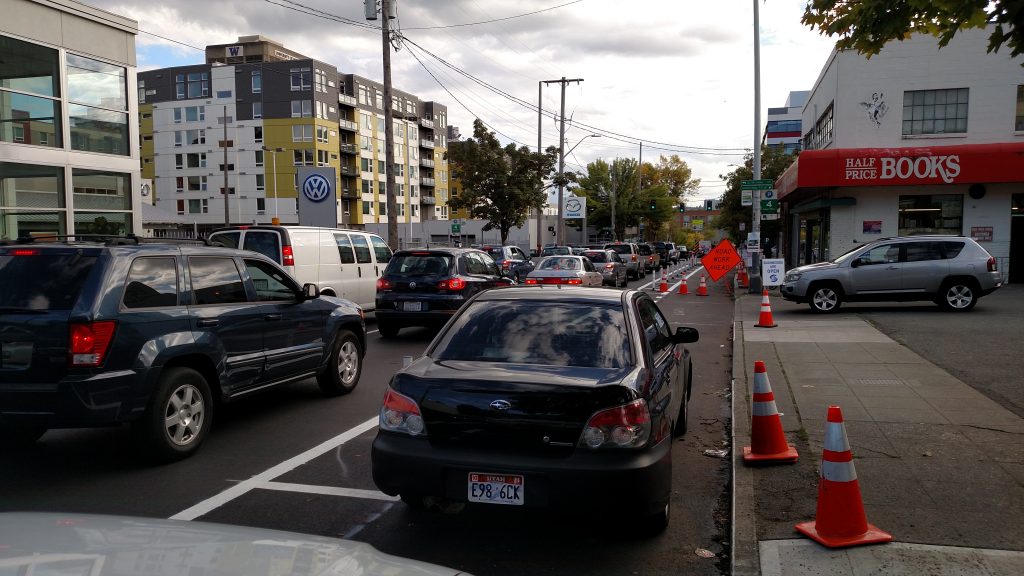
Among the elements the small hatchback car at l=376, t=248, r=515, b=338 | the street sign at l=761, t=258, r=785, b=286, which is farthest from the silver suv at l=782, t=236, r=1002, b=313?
the small hatchback car at l=376, t=248, r=515, b=338

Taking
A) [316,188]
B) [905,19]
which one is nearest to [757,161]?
[316,188]

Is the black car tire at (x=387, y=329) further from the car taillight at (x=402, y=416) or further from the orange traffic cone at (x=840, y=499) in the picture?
the orange traffic cone at (x=840, y=499)

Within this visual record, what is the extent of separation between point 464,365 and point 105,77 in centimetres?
2168

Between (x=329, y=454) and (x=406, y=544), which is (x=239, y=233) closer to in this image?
(x=329, y=454)

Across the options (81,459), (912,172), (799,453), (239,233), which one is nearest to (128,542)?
(81,459)

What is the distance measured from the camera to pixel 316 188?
23.8 meters

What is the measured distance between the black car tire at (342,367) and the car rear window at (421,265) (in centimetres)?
453

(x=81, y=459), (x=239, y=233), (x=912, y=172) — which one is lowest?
(x=81, y=459)

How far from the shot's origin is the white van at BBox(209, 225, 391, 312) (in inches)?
545

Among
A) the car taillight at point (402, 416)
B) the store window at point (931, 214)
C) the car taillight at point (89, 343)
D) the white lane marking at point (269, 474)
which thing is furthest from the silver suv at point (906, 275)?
the car taillight at point (89, 343)

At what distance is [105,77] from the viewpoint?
2206 centimetres

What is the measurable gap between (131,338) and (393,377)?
2448 millimetres

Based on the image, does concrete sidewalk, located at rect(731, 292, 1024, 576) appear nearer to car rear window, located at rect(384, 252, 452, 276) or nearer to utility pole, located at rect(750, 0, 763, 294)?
car rear window, located at rect(384, 252, 452, 276)

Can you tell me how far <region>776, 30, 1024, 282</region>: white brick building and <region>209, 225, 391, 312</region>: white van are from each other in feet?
46.5
